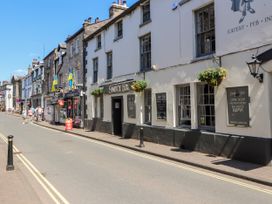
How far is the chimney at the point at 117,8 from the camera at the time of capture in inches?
1015

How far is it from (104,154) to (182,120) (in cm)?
380

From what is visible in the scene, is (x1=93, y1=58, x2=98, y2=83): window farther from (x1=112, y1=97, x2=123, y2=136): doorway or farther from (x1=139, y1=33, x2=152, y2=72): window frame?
(x1=139, y1=33, x2=152, y2=72): window frame

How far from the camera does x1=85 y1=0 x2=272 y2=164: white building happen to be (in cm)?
1045

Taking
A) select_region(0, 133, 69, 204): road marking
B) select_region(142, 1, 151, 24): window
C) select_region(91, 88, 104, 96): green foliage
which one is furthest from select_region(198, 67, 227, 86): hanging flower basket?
select_region(91, 88, 104, 96): green foliage

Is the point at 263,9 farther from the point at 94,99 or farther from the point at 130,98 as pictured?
the point at 94,99

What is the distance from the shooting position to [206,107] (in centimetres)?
1320

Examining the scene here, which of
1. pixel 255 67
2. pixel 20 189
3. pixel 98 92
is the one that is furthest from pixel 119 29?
pixel 20 189

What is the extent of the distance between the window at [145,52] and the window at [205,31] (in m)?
4.21

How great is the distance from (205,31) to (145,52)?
17.0ft

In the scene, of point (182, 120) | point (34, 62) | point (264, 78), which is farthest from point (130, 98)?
point (34, 62)

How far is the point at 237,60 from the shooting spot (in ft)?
36.9

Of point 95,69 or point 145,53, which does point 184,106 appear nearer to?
point 145,53

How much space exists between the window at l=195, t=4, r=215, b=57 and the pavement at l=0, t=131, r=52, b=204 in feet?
26.4

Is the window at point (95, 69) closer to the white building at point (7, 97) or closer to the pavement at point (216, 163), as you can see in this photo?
the pavement at point (216, 163)
